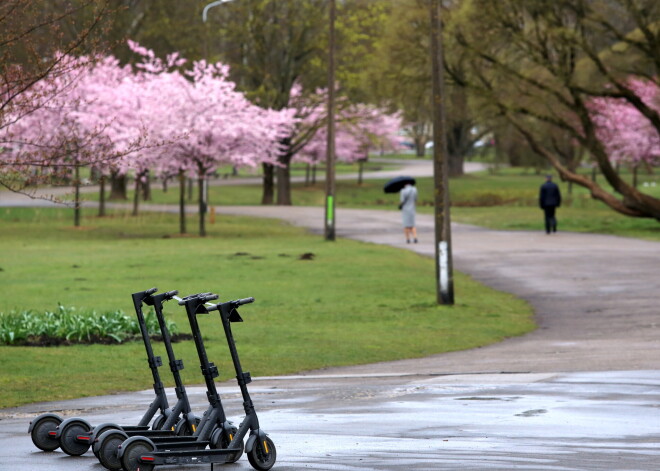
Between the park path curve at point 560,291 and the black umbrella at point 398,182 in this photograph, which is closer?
the park path curve at point 560,291

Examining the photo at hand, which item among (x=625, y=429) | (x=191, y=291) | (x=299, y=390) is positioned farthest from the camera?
(x=191, y=291)

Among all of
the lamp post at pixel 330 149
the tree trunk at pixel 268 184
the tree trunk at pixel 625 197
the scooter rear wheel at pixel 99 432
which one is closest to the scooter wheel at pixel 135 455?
the scooter rear wheel at pixel 99 432

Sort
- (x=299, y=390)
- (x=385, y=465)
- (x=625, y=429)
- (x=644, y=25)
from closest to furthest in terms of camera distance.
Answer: (x=385, y=465), (x=625, y=429), (x=299, y=390), (x=644, y=25)

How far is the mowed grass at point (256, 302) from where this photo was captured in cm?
1501

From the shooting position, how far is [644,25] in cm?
4225

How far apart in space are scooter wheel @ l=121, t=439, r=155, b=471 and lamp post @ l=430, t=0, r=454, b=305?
14772mm

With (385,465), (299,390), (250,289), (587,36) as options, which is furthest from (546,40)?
(385,465)

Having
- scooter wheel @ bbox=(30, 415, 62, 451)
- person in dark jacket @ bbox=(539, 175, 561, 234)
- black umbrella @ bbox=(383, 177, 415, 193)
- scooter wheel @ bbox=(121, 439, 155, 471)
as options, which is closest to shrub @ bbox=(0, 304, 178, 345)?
scooter wheel @ bbox=(30, 415, 62, 451)

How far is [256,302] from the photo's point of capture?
895 inches

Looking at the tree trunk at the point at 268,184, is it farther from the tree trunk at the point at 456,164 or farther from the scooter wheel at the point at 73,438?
the scooter wheel at the point at 73,438

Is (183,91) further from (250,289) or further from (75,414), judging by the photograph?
(75,414)

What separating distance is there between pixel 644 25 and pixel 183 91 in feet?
55.6

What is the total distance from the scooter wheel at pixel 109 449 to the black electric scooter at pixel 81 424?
369 millimetres

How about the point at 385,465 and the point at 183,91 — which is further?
the point at 183,91
